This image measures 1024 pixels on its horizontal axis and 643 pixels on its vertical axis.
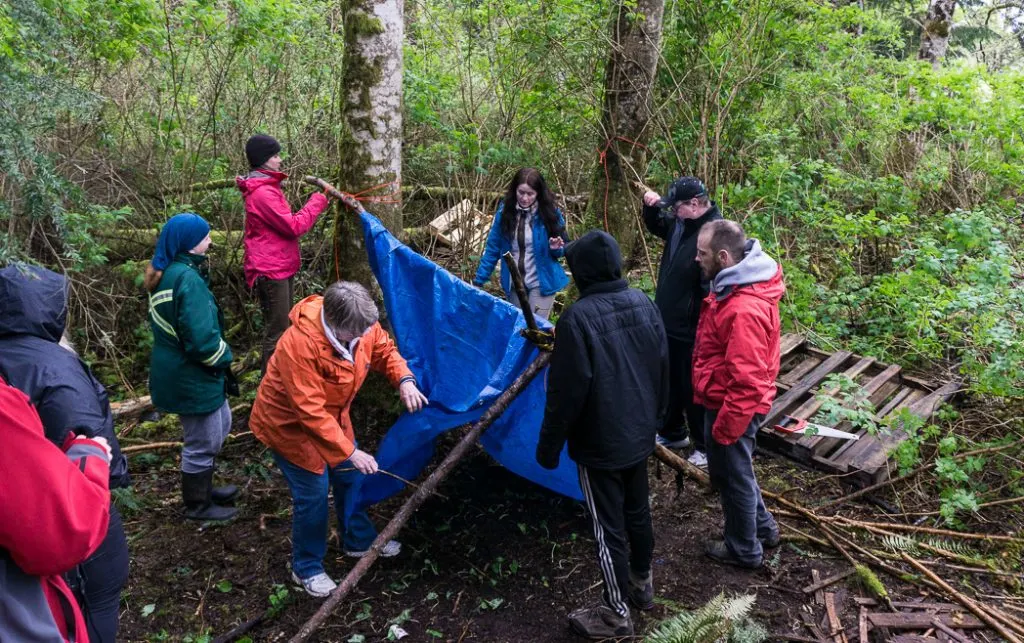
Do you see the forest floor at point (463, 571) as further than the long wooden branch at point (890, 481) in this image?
No

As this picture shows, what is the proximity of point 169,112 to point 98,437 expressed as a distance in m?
5.06

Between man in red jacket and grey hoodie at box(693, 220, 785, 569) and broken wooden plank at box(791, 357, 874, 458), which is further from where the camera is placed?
broken wooden plank at box(791, 357, 874, 458)

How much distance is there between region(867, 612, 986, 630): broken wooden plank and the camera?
3.04 m

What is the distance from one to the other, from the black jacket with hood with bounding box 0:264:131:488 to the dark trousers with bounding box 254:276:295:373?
2.41 m

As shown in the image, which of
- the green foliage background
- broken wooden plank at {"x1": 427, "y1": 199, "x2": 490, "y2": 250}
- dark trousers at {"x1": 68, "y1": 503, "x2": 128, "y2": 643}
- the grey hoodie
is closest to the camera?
dark trousers at {"x1": 68, "y1": 503, "x2": 128, "y2": 643}

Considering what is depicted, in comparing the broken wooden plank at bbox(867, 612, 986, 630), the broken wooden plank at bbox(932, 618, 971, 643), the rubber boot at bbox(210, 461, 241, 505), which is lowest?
the rubber boot at bbox(210, 461, 241, 505)

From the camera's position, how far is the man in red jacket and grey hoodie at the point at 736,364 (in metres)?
3.02

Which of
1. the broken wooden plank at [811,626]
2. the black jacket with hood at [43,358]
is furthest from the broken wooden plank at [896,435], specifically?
the black jacket with hood at [43,358]

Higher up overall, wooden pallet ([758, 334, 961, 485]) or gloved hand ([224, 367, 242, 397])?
gloved hand ([224, 367, 242, 397])

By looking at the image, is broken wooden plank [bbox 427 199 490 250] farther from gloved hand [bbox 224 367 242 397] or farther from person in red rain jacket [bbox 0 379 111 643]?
person in red rain jacket [bbox 0 379 111 643]

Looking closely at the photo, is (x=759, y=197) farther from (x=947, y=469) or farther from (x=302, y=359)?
(x=302, y=359)

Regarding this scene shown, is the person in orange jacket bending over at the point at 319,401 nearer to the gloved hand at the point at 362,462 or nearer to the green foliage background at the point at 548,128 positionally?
the gloved hand at the point at 362,462

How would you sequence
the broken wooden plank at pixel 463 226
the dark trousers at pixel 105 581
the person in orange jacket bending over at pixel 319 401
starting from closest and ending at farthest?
the dark trousers at pixel 105 581 → the person in orange jacket bending over at pixel 319 401 → the broken wooden plank at pixel 463 226

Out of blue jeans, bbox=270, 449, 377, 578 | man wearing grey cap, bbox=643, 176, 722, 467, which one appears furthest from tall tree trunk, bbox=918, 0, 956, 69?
blue jeans, bbox=270, 449, 377, 578
